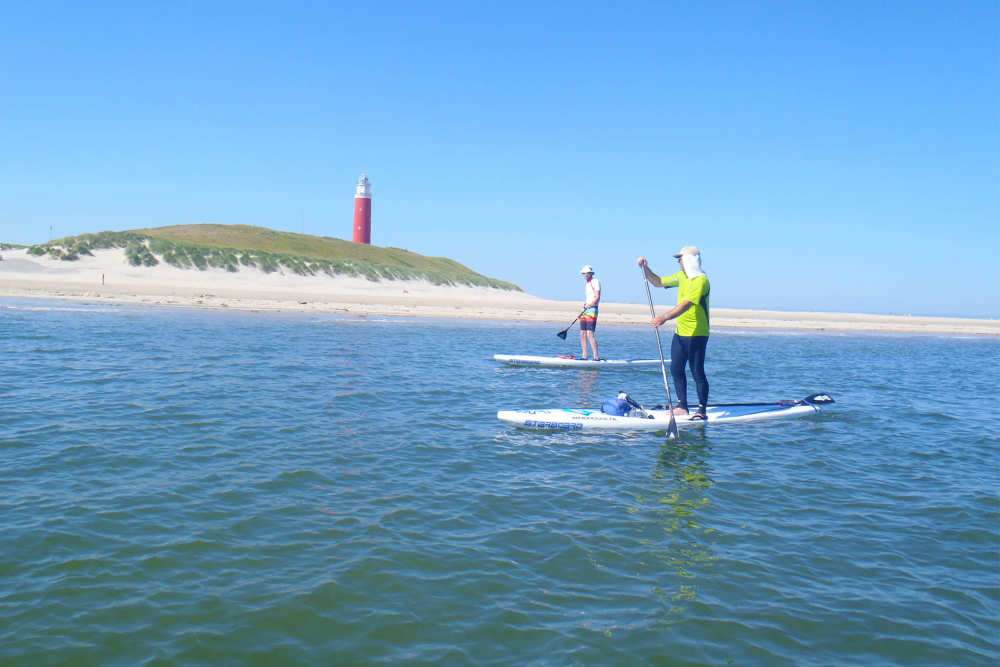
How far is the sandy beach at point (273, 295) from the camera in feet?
108

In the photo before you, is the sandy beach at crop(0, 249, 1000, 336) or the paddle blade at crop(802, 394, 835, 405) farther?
the sandy beach at crop(0, 249, 1000, 336)

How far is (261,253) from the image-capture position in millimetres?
50375

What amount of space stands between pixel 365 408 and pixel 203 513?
484cm

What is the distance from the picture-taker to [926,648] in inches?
165

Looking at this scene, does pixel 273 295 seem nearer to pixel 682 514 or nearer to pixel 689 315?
pixel 689 315

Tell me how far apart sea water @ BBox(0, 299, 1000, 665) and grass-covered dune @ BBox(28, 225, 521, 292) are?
120 ft

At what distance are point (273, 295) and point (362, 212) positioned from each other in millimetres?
43114

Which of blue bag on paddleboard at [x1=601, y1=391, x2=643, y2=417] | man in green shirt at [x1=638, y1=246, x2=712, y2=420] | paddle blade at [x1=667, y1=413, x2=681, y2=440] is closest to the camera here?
paddle blade at [x1=667, y1=413, x2=681, y2=440]

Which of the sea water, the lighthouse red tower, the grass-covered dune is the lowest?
the sea water

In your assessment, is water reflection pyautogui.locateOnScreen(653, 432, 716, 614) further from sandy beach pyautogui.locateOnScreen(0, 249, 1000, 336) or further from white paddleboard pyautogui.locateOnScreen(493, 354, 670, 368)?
sandy beach pyautogui.locateOnScreen(0, 249, 1000, 336)

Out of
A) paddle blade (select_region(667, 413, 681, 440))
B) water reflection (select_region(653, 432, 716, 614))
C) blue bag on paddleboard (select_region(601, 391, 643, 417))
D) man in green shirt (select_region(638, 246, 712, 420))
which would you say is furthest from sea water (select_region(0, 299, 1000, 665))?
man in green shirt (select_region(638, 246, 712, 420))

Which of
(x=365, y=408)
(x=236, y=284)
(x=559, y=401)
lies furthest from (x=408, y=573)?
(x=236, y=284)

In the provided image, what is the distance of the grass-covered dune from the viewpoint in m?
44.7

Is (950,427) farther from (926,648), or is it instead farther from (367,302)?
(367,302)
